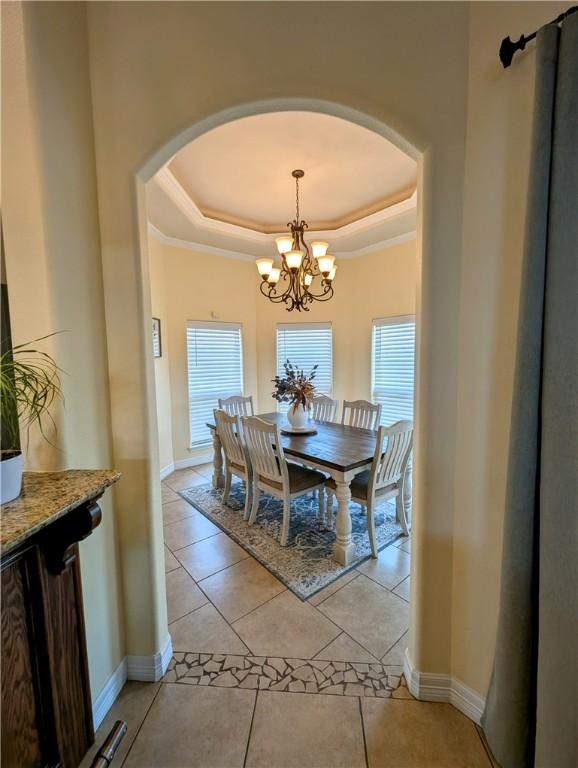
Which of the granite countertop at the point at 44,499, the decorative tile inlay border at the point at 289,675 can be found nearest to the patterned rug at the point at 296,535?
the decorative tile inlay border at the point at 289,675

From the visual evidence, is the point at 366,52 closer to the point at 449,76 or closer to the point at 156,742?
the point at 449,76

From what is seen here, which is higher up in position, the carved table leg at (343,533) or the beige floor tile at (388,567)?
the carved table leg at (343,533)

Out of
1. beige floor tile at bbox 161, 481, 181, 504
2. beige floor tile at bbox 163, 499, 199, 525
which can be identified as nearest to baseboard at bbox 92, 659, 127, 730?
beige floor tile at bbox 163, 499, 199, 525

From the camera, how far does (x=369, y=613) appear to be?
6.27ft

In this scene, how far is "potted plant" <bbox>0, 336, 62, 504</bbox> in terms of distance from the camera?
882 mm

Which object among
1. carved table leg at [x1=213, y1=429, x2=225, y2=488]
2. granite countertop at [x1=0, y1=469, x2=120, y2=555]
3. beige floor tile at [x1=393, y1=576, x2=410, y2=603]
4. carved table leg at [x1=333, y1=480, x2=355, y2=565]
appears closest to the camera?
granite countertop at [x1=0, y1=469, x2=120, y2=555]

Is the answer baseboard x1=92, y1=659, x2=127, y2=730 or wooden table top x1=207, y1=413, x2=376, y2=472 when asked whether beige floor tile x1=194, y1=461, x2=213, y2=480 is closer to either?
wooden table top x1=207, y1=413, x2=376, y2=472

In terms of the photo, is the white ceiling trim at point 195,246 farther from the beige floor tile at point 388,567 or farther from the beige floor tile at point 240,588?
the beige floor tile at point 388,567

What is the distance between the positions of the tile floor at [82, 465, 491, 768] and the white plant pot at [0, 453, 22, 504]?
1.18 meters

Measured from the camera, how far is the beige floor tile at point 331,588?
6.61 feet

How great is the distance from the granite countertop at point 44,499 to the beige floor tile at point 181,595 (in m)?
1.35

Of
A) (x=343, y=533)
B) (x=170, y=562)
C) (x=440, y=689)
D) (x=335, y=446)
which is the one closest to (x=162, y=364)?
(x=170, y=562)

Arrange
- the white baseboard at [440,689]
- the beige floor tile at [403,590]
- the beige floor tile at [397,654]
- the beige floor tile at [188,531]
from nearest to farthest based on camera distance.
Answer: the white baseboard at [440,689] → the beige floor tile at [397,654] → the beige floor tile at [403,590] → the beige floor tile at [188,531]

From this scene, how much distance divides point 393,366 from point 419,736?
139 inches
